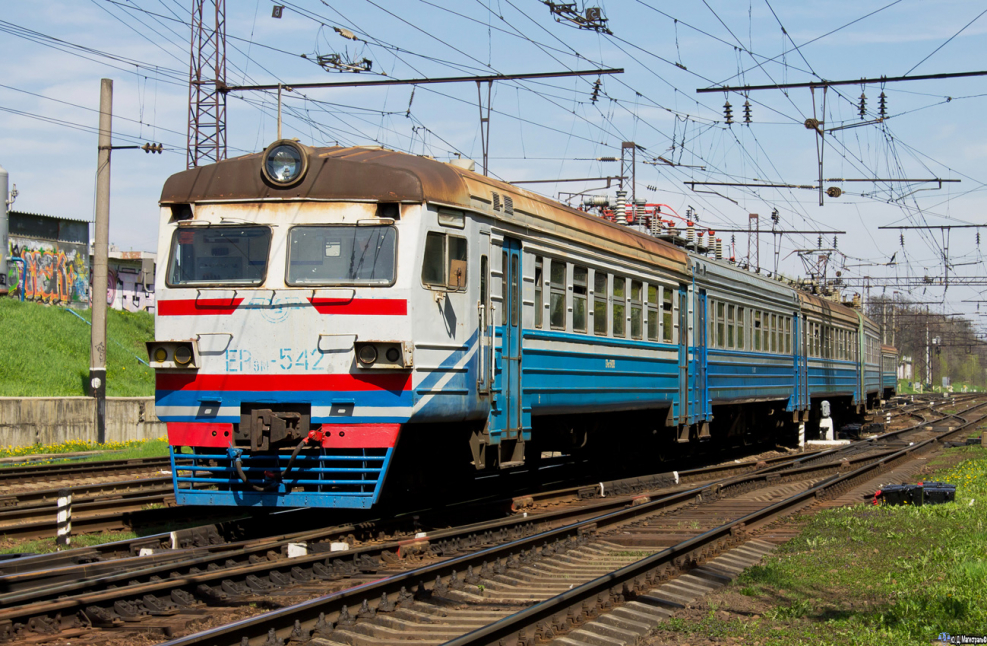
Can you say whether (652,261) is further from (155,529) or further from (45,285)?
(45,285)

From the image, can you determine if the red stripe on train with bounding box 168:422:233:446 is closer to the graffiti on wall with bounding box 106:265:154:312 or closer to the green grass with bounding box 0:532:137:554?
the green grass with bounding box 0:532:137:554

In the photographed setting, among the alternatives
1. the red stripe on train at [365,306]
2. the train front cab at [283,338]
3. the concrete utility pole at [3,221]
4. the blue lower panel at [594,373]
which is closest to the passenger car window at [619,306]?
the blue lower panel at [594,373]

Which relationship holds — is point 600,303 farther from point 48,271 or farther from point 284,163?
point 48,271

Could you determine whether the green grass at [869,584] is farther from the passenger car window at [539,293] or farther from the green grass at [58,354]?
the green grass at [58,354]

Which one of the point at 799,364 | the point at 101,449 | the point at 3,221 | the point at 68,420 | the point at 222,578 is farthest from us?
the point at 3,221

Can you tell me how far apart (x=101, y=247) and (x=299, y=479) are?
1489cm

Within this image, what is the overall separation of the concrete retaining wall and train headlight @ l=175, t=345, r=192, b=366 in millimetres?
15123

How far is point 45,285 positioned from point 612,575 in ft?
124

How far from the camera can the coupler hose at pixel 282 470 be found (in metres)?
8.87

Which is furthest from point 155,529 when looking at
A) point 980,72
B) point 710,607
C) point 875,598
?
point 980,72

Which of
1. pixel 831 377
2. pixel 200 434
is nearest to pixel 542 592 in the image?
pixel 200 434

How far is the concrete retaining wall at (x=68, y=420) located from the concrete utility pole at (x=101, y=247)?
1.74 metres

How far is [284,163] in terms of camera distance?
967cm

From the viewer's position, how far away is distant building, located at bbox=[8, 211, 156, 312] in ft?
128
